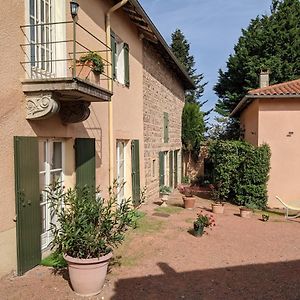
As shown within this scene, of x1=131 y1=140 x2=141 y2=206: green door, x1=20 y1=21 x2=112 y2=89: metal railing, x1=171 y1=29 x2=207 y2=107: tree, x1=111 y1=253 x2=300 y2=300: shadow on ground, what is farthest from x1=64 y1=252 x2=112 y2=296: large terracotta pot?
x1=171 y1=29 x2=207 y2=107: tree

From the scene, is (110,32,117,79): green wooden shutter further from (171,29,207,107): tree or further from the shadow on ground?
(171,29,207,107): tree

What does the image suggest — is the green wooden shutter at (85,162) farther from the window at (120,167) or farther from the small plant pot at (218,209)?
the small plant pot at (218,209)

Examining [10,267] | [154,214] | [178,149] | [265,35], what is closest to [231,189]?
[154,214]

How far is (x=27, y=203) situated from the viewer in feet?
17.4

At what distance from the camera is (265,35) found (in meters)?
26.6

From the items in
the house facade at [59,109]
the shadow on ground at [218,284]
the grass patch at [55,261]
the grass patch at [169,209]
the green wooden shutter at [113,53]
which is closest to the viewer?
the shadow on ground at [218,284]

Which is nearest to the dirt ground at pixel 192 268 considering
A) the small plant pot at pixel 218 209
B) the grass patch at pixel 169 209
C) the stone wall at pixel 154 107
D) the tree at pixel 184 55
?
the grass patch at pixel 169 209

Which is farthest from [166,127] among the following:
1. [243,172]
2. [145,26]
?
[145,26]

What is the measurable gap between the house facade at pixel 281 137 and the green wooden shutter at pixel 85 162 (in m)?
7.55

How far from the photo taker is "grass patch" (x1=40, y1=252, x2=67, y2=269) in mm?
5645

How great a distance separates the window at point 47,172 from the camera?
240 inches

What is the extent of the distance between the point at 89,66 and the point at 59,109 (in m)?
1.35

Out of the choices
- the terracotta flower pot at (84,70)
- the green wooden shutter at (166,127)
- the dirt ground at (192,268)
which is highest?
the terracotta flower pot at (84,70)

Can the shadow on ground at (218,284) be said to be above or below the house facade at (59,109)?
below
